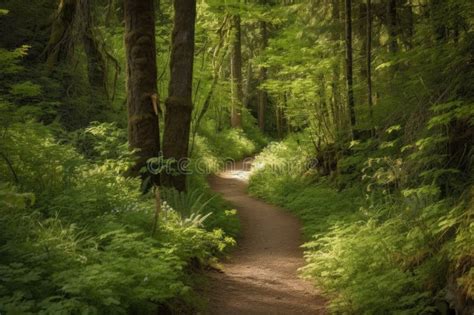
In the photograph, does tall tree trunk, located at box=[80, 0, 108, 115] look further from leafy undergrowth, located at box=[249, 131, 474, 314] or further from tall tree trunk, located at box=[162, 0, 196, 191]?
leafy undergrowth, located at box=[249, 131, 474, 314]

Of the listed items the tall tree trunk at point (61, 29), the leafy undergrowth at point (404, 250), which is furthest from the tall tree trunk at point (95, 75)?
the leafy undergrowth at point (404, 250)

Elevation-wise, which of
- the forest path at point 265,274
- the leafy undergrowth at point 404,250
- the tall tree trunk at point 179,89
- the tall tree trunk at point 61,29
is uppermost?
the tall tree trunk at point 61,29

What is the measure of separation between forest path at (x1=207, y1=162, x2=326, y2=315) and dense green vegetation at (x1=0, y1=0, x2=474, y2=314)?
333 millimetres

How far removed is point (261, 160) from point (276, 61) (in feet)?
21.0

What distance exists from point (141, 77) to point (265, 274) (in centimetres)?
434

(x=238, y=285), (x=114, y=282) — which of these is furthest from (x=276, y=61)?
(x=114, y=282)

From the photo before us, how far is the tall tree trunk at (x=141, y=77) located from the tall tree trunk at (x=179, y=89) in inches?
19.3

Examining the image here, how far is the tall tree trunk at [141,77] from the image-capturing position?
337 inches

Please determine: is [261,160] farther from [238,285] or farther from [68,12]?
[238,285]

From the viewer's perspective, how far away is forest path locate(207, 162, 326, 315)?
629cm

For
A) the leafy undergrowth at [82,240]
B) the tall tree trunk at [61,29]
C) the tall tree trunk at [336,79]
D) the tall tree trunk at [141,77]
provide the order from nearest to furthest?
the leafy undergrowth at [82,240] < the tall tree trunk at [141,77] < the tall tree trunk at [61,29] < the tall tree trunk at [336,79]

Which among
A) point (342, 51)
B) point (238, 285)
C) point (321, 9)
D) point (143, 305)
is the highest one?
point (321, 9)

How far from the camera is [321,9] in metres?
16.0

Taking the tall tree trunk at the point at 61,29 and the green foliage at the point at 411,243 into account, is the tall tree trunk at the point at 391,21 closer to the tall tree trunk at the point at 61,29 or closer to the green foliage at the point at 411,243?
the green foliage at the point at 411,243
